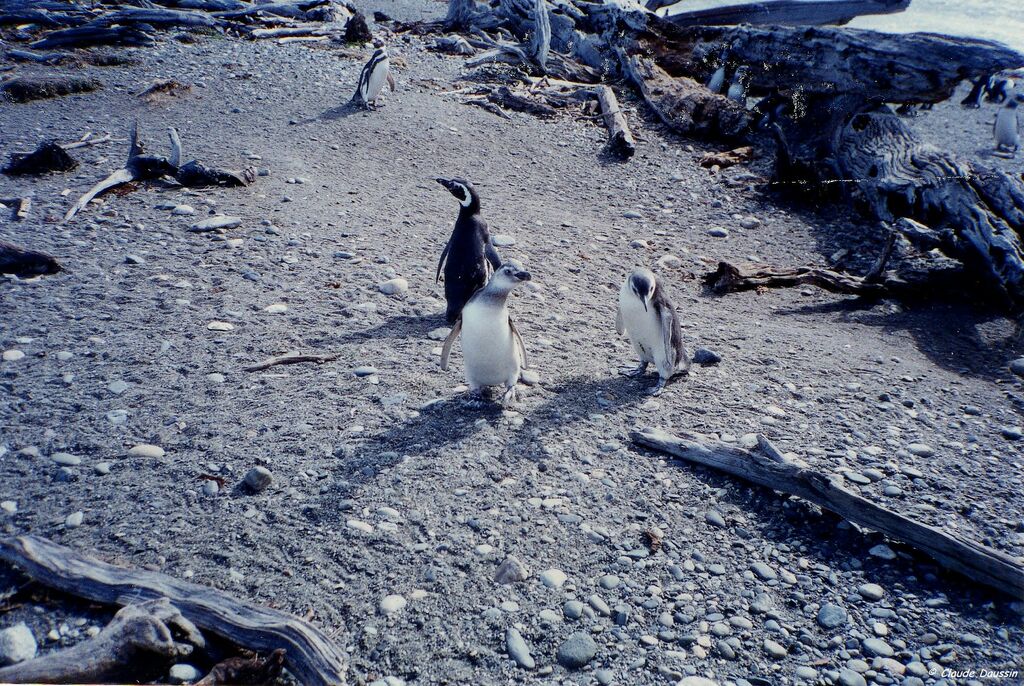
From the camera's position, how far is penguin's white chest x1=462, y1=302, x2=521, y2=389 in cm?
380

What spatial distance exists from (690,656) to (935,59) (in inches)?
252

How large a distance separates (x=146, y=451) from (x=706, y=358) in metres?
3.11

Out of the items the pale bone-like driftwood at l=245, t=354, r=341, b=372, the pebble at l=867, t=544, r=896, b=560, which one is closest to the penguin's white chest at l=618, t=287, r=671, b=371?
the pebble at l=867, t=544, r=896, b=560

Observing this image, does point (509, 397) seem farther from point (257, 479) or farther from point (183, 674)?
point (183, 674)

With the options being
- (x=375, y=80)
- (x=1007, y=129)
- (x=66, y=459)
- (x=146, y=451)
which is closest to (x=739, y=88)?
(x=1007, y=129)

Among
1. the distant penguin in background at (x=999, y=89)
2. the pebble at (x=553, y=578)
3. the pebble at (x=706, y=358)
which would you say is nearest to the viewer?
the pebble at (x=553, y=578)

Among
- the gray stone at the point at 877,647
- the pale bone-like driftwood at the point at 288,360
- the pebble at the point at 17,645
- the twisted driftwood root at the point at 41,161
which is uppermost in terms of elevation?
the twisted driftwood root at the point at 41,161

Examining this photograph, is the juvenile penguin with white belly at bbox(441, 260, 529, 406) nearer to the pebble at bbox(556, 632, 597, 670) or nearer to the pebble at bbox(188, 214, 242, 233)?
the pebble at bbox(556, 632, 597, 670)

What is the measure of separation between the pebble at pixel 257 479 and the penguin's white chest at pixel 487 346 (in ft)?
3.95

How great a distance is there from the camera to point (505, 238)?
20.3ft

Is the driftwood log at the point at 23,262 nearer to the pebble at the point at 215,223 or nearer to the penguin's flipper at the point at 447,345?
the pebble at the point at 215,223

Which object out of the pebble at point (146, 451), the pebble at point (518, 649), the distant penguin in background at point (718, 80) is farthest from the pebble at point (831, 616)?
the distant penguin in background at point (718, 80)

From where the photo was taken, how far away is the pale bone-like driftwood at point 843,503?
275 centimetres

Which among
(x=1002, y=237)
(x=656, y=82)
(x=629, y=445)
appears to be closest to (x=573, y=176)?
(x=656, y=82)
